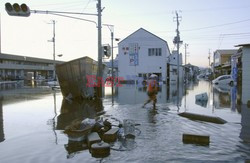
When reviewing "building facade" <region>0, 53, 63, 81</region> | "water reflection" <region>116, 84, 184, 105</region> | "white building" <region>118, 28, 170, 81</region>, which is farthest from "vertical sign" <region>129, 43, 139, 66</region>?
"building facade" <region>0, 53, 63, 81</region>

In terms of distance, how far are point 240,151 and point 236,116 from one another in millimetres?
5069

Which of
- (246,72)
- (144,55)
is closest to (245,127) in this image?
(246,72)

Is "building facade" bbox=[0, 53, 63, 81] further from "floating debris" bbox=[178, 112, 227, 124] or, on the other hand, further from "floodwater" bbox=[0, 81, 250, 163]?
"floating debris" bbox=[178, 112, 227, 124]

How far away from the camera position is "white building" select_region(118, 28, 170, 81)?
42.8 m

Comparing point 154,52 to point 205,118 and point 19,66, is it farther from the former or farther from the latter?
point 19,66

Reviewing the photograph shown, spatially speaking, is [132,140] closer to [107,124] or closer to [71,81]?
[107,124]

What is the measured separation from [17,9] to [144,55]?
3314 cm

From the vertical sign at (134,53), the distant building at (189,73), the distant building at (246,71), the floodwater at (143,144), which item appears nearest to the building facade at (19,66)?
the vertical sign at (134,53)

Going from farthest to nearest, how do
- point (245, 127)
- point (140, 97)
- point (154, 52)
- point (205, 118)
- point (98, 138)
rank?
point (154, 52)
point (140, 97)
point (205, 118)
point (245, 127)
point (98, 138)

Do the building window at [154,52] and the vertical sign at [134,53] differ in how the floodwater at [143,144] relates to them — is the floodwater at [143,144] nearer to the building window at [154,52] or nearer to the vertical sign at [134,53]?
the vertical sign at [134,53]

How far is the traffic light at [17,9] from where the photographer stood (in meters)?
11.8

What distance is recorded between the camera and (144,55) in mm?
43812

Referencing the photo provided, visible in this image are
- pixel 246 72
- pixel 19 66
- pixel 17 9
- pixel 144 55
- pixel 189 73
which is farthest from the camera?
pixel 189 73

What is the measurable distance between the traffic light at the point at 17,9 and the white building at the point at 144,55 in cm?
2985
